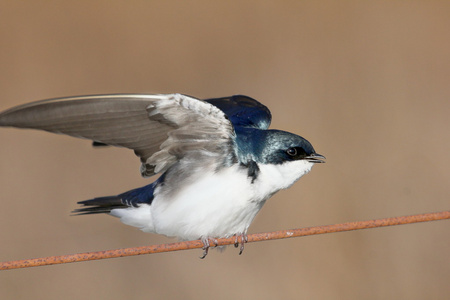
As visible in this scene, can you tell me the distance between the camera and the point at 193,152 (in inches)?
66.3

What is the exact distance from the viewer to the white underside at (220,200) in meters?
1.61

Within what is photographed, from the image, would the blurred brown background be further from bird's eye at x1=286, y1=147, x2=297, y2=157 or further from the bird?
bird's eye at x1=286, y1=147, x2=297, y2=157

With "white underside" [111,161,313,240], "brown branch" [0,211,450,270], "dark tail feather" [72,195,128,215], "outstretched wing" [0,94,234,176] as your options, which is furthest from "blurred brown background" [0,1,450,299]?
"brown branch" [0,211,450,270]

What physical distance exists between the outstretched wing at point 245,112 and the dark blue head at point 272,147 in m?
0.27

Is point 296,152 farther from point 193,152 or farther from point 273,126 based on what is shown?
point 273,126

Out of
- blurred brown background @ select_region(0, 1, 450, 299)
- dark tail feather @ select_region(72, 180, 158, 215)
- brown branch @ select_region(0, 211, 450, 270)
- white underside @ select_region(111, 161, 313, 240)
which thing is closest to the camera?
brown branch @ select_region(0, 211, 450, 270)

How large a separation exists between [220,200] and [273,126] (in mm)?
1385

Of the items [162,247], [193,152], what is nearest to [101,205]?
[193,152]

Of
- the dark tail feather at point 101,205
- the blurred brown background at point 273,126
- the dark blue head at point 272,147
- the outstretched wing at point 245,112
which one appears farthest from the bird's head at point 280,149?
the blurred brown background at point 273,126

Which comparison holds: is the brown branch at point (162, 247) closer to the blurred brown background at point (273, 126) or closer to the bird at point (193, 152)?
the bird at point (193, 152)

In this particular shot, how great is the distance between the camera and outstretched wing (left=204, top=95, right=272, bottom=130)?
1.95m

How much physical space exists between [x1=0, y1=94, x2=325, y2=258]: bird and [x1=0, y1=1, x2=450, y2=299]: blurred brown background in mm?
992

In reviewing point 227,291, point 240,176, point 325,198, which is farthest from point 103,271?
point 240,176

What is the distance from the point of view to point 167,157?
1726 millimetres
